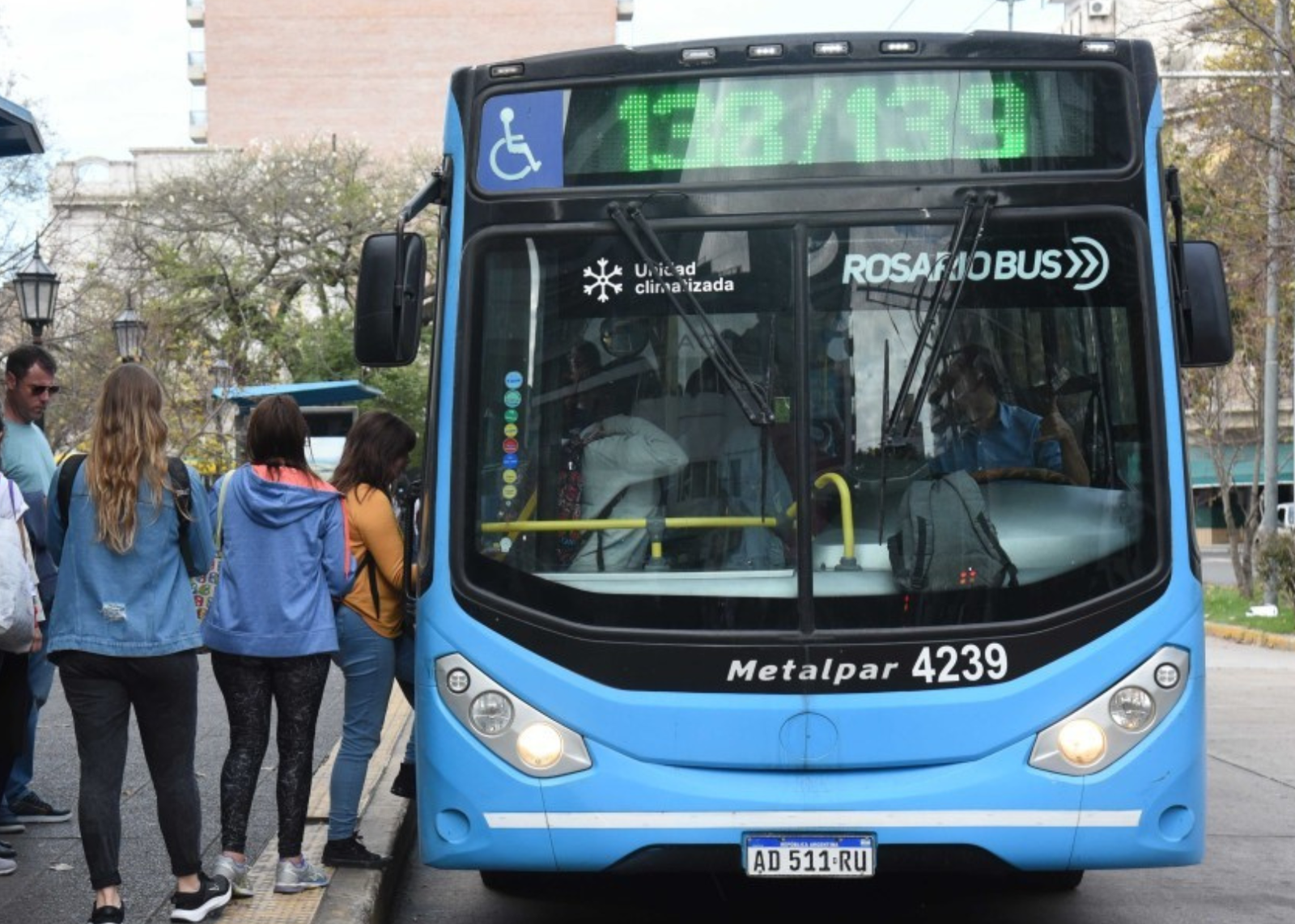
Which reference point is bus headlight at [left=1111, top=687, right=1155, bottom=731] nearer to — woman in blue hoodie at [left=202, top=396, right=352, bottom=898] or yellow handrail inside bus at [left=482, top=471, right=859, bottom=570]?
yellow handrail inside bus at [left=482, top=471, right=859, bottom=570]

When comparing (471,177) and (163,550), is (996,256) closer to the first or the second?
(471,177)

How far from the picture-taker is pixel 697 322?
573cm

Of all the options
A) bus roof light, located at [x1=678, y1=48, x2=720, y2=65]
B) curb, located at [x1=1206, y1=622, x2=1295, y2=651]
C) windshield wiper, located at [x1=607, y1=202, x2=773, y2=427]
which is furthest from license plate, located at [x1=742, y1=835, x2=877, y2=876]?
curb, located at [x1=1206, y1=622, x2=1295, y2=651]

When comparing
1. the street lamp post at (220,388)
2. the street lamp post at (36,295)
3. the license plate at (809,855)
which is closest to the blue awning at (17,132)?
the license plate at (809,855)

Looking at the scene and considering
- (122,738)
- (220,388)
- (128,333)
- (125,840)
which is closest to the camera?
(122,738)

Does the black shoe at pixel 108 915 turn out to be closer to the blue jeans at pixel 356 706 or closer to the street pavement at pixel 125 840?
the street pavement at pixel 125 840

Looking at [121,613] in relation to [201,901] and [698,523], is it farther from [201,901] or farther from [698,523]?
[698,523]

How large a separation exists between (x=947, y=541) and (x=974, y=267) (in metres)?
0.87

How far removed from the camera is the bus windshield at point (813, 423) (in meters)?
5.65

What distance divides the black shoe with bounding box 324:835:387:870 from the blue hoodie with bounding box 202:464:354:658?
3.13 ft

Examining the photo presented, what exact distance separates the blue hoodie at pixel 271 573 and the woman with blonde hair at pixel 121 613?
375 mm

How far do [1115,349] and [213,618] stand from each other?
3.14 m

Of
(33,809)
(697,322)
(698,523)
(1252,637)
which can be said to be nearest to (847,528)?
(698,523)

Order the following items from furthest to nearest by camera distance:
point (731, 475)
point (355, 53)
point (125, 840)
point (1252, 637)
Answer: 1. point (355, 53)
2. point (1252, 637)
3. point (125, 840)
4. point (731, 475)
